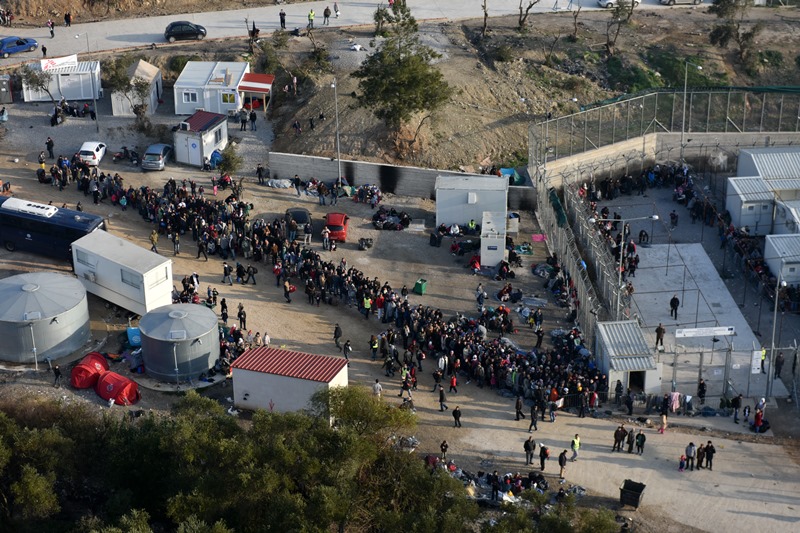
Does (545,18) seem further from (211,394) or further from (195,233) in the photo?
(211,394)

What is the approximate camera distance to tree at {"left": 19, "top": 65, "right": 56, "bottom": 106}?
77062 mm

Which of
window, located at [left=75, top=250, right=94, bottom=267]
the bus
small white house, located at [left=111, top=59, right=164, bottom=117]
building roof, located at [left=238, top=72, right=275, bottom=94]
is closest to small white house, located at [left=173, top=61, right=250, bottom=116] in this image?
building roof, located at [left=238, top=72, right=275, bottom=94]

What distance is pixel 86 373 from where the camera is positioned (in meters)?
53.9

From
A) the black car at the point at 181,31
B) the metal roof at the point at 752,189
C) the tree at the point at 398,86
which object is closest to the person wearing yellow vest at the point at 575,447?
the metal roof at the point at 752,189

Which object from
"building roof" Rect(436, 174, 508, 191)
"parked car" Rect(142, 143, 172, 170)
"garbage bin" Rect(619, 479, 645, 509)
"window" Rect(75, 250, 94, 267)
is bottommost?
"garbage bin" Rect(619, 479, 645, 509)

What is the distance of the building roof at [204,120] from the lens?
72.9 metres

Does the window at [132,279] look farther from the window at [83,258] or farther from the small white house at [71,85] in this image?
the small white house at [71,85]

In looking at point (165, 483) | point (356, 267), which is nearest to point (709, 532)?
point (165, 483)

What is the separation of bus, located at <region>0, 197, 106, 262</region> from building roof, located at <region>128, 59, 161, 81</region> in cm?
1654

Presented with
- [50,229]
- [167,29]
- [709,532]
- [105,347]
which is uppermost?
[167,29]

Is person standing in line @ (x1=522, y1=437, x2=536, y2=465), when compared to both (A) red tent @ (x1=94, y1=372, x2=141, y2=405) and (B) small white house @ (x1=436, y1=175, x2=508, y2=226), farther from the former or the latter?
(B) small white house @ (x1=436, y1=175, x2=508, y2=226)

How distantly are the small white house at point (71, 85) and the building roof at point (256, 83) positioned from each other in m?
9.05

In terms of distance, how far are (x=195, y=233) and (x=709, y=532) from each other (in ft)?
101

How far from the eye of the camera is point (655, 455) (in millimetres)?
51438
